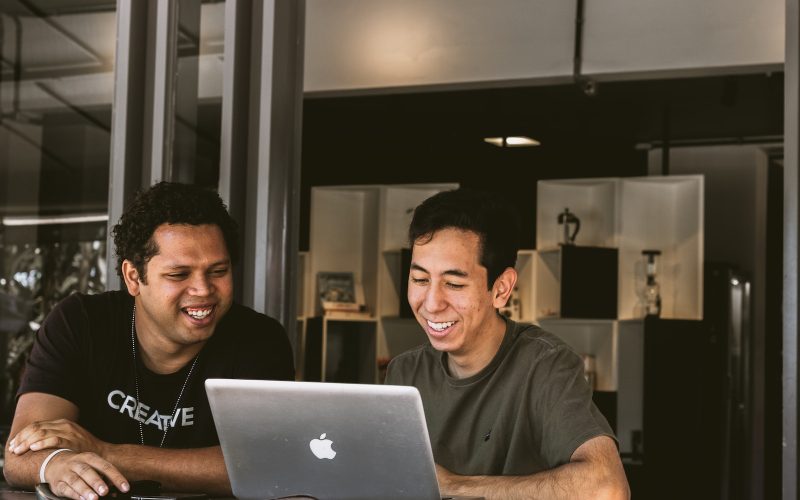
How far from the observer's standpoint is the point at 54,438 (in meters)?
2.31

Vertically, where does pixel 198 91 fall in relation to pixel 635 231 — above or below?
above

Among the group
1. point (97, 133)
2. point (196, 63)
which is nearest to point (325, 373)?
point (97, 133)

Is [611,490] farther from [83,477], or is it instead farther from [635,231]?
[635,231]

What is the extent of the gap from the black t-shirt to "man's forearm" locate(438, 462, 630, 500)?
30.6 inches

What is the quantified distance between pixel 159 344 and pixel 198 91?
4.10 feet

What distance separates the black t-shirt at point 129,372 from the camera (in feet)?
8.50

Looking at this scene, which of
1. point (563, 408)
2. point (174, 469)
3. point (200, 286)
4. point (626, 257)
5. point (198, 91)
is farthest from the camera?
point (626, 257)

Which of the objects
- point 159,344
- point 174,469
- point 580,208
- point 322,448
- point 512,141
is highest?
point 512,141

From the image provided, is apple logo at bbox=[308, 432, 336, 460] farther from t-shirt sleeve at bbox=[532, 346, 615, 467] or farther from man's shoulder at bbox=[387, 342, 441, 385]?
man's shoulder at bbox=[387, 342, 441, 385]

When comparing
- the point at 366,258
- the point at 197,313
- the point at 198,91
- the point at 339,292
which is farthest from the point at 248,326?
the point at 366,258

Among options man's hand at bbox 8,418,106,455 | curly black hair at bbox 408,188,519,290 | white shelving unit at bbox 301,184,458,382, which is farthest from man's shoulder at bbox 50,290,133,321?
white shelving unit at bbox 301,184,458,382

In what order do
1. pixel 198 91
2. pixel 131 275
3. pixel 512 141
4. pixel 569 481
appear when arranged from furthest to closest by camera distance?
pixel 512 141, pixel 198 91, pixel 131 275, pixel 569 481

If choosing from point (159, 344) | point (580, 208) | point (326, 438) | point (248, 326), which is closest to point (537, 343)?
point (326, 438)

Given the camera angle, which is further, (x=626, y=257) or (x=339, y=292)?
(x=339, y=292)
